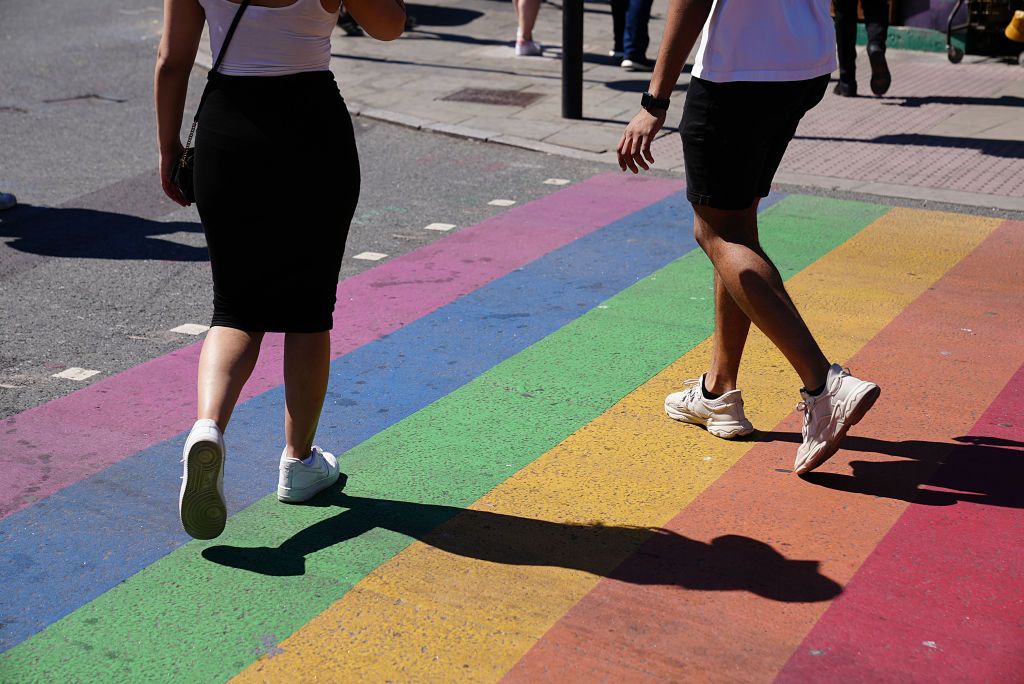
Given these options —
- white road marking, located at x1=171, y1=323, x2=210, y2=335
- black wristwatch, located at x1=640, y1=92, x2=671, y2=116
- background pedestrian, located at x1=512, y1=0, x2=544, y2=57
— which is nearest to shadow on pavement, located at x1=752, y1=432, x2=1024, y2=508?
black wristwatch, located at x1=640, y1=92, x2=671, y2=116

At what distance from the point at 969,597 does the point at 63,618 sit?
223cm

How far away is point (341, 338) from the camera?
5.08 m

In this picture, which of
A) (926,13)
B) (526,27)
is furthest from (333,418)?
(926,13)

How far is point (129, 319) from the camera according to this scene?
5.39 m

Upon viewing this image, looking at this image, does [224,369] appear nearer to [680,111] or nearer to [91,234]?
[91,234]

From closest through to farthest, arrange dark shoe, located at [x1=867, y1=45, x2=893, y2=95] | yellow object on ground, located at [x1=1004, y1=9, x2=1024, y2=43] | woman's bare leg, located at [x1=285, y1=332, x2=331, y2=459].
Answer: woman's bare leg, located at [x1=285, y1=332, x2=331, y2=459], yellow object on ground, located at [x1=1004, y1=9, x2=1024, y2=43], dark shoe, located at [x1=867, y1=45, x2=893, y2=95]

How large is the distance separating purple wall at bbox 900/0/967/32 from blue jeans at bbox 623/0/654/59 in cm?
274

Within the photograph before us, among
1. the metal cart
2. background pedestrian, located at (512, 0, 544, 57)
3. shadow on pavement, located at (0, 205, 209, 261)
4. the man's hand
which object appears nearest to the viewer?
the man's hand

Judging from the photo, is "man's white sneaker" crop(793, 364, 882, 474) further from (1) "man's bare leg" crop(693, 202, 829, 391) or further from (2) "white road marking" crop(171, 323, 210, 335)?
(2) "white road marking" crop(171, 323, 210, 335)

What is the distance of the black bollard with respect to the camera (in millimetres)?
8945

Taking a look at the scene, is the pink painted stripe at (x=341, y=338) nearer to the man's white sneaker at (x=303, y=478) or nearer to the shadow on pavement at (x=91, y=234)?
the man's white sneaker at (x=303, y=478)

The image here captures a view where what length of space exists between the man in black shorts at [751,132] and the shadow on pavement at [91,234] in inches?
128

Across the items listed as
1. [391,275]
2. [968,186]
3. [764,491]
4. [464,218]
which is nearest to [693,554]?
[764,491]

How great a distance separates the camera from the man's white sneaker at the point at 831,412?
11.5ft
